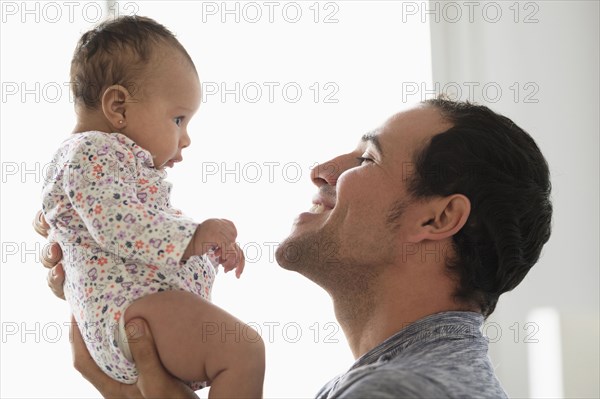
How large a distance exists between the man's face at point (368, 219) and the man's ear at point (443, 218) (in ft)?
0.08

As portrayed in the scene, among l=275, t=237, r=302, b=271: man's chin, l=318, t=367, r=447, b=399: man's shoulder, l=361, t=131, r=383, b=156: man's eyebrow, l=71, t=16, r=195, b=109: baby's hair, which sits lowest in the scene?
l=318, t=367, r=447, b=399: man's shoulder

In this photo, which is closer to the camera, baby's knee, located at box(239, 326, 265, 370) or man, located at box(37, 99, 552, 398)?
baby's knee, located at box(239, 326, 265, 370)

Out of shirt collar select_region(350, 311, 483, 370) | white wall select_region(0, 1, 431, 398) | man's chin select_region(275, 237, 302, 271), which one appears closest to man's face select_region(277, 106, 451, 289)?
man's chin select_region(275, 237, 302, 271)

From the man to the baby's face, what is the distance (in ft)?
1.02

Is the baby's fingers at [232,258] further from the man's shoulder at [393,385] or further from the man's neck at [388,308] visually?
the man's shoulder at [393,385]

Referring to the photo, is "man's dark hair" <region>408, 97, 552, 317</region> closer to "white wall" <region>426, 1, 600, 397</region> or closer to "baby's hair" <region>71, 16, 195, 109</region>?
"baby's hair" <region>71, 16, 195, 109</region>

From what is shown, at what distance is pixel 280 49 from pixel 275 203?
0.54 meters

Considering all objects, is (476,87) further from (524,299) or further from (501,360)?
(501,360)

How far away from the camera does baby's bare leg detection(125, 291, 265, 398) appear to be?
51.3 inches

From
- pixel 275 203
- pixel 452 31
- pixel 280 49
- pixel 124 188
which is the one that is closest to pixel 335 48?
pixel 280 49

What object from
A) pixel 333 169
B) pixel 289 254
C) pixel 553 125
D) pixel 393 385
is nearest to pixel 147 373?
pixel 289 254

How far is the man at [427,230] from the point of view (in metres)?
1.47

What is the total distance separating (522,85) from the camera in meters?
2.56

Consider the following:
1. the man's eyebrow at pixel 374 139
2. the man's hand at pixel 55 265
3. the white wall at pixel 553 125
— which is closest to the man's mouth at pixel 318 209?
the man's eyebrow at pixel 374 139
